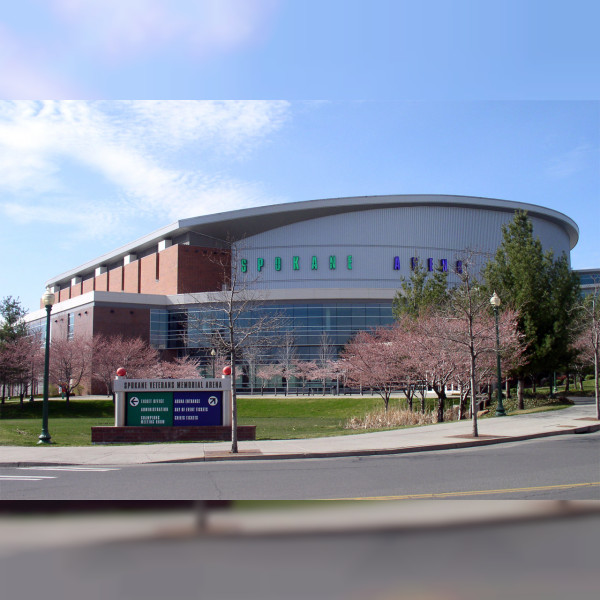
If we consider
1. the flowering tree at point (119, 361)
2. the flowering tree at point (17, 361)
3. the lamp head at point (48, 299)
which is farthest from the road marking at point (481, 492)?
the flowering tree at point (119, 361)

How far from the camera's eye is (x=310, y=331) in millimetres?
67438

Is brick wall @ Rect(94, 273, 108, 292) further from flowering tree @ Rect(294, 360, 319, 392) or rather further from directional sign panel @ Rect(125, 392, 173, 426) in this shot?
directional sign panel @ Rect(125, 392, 173, 426)

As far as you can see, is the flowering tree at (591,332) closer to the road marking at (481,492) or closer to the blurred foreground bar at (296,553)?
the road marking at (481,492)

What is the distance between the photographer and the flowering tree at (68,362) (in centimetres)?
5178

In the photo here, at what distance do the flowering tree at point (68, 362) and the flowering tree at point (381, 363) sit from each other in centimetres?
2599

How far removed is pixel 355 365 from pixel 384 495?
28.2 metres

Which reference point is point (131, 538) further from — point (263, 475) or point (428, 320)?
point (428, 320)

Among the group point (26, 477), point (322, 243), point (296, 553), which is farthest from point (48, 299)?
point (322, 243)

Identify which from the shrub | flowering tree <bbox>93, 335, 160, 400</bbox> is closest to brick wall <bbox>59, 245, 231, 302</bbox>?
flowering tree <bbox>93, 335, 160, 400</bbox>

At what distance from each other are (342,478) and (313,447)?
17.6 feet

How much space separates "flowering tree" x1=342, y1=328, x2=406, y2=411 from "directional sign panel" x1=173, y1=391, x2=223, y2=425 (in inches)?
482

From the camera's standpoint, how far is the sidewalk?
14359mm

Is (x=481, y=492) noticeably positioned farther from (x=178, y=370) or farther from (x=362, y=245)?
(x=362, y=245)

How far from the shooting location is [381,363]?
32.5m
